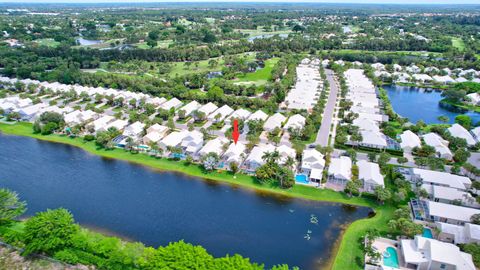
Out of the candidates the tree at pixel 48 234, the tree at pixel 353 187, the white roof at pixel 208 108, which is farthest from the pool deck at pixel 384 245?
the white roof at pixel 208 108

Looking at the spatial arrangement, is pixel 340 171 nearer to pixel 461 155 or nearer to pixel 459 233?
pixel 459 233

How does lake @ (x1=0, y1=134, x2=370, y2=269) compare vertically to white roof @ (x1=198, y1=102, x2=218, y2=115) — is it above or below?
below

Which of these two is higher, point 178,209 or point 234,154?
point 234,154

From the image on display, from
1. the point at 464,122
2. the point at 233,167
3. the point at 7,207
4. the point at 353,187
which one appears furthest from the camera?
the point at 464,122

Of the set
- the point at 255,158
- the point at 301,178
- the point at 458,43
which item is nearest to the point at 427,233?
the point at 301,178

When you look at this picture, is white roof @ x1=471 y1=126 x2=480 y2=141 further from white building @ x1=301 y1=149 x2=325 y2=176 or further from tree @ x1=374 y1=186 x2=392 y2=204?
white building @ x1=301 y1=149 x2=325 y2=176

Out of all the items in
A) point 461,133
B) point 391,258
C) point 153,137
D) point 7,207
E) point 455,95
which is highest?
point 455,95

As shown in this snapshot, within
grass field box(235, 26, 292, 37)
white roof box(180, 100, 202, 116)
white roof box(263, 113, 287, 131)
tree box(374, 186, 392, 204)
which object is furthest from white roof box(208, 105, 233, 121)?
grass field box(235, 26, 292, 37)
